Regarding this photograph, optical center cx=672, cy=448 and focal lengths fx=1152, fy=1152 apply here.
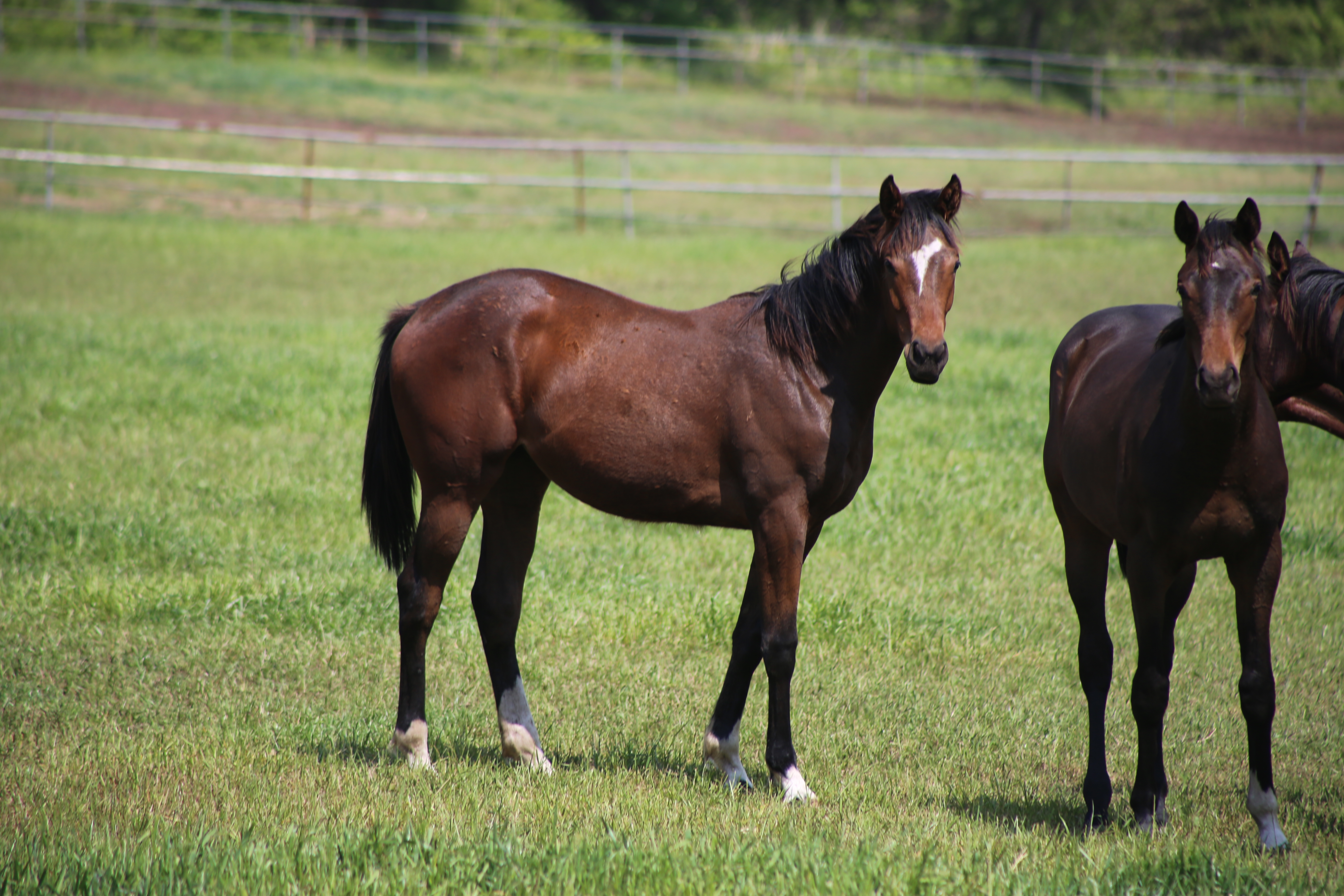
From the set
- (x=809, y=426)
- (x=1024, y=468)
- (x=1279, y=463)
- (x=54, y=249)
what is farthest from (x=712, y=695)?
(x=54, y=249)

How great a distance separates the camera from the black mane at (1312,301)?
4367mm

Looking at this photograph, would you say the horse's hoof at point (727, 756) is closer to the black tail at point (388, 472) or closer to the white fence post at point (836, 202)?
the black tail at point (388, 472)

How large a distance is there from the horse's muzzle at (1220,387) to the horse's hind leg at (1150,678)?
64 cm

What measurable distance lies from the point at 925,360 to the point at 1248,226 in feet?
3.31

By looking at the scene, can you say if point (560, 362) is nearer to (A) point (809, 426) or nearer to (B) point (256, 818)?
(A) point (809, 426)

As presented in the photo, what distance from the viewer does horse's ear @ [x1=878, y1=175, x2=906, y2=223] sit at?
383 centimetres

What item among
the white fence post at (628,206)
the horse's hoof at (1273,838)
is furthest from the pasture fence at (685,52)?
the horse's hoof at (1273,838)

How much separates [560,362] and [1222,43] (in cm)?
5280

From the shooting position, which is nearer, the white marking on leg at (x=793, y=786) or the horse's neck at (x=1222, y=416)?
the horse's neck at (x=1222, y=416)

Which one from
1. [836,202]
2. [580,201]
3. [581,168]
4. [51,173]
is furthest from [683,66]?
[51,173]

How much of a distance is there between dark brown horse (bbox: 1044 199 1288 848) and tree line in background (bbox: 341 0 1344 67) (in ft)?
147

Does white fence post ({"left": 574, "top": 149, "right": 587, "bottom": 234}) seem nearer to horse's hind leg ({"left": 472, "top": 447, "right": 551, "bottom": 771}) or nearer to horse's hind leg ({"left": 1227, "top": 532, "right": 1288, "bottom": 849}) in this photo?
horse's hind leg ({"left": 472, "top": 447, "right": 551, "bottom": 771})

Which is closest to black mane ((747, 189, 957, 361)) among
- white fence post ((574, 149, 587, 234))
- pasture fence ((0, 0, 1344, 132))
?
white fence post ((574, 149, 587, 234))

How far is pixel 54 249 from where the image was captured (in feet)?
56.6
